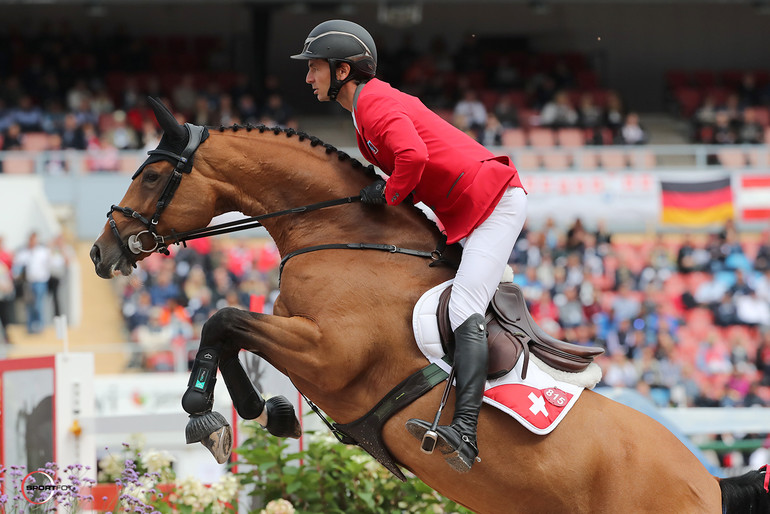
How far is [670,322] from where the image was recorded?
14234mm

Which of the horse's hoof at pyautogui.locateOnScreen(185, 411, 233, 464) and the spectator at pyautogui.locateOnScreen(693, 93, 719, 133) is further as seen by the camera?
the spectator at pyautogui.locateOnScreen(693, 93, 719, 133)

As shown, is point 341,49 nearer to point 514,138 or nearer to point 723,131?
point 514,138

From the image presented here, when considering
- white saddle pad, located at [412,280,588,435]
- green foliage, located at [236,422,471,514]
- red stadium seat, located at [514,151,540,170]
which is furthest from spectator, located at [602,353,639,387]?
white saddle pad, located at [412,280,588,435]

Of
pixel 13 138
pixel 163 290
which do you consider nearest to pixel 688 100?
pixel 163 290

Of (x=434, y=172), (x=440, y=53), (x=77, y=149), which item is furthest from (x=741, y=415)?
(x=440, y=53)

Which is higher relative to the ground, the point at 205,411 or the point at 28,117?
the point at 205,411

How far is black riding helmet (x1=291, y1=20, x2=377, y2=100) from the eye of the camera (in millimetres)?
4367

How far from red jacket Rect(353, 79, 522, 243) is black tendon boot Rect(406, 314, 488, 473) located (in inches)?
19.4

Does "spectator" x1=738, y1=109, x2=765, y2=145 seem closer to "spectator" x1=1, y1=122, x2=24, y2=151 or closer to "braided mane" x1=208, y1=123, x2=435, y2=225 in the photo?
"spectator" x1=1, y1=122, x2=24, y2=151

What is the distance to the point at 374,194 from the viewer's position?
14.6 ft

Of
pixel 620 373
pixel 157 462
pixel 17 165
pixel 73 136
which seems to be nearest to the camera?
pixel 157 462

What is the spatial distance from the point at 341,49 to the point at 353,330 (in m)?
1.31

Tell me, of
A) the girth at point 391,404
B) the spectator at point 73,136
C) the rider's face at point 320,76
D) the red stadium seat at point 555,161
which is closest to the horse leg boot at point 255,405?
the girth at point 391,404

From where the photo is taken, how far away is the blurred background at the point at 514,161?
13.0m
